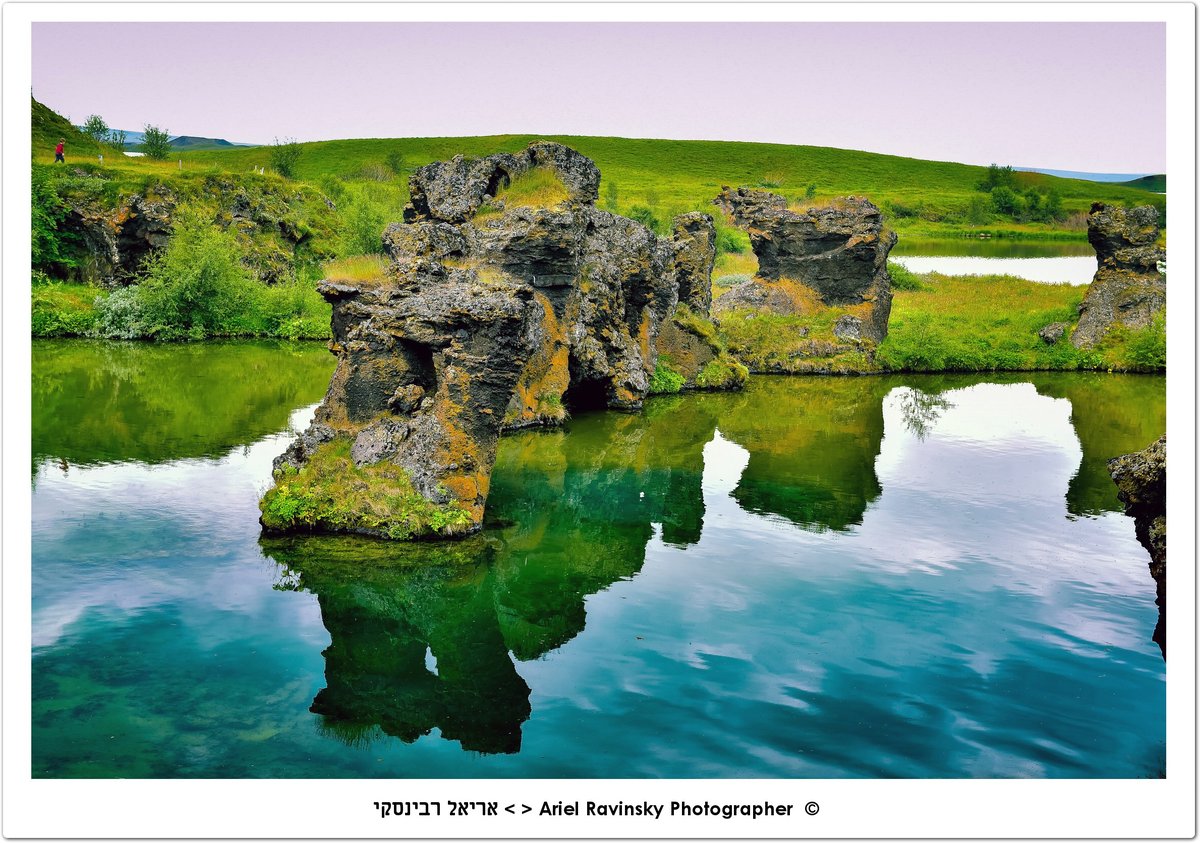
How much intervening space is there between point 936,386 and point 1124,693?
30.9 metres

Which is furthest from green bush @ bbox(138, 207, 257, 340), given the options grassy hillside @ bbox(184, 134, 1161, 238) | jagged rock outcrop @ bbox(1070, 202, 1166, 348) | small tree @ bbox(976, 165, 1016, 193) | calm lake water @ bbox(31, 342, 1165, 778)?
small tree @ bbox(976, 165, 1016, 193)

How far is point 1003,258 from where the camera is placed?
9206 cm

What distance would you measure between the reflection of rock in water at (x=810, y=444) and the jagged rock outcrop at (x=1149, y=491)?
29.8 ft

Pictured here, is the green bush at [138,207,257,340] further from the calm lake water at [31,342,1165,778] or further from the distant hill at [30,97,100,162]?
the distant hill at [30,97,100,162]

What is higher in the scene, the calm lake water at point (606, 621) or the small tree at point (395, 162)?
the small tree at point (395, 162)

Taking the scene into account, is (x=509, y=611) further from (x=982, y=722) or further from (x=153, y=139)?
(x=153, y=139)

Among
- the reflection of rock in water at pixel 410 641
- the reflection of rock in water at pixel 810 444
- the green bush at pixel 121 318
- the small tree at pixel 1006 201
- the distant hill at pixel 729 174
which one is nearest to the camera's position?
the reflection of rock in water at pixel 410 641

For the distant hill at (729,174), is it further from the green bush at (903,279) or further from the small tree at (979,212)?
the green bush at (903,279)

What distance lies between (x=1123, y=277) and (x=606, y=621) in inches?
1770

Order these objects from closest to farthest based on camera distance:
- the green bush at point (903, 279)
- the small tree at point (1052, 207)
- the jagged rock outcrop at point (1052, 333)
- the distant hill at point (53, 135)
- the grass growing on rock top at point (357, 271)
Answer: the grass growing on rock top at point (357, 271) < the jagged rock outcrop at point (1052, 333) < the green bush at point (903, 279) < the distant hill at point (53, 135) < the small tree at point (1052, 207)

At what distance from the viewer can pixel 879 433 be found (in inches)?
1296

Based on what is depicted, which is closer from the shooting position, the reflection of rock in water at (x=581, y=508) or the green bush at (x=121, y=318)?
the reflection of rock in water at (x=581, y=508)

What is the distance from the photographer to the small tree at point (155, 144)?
3100 inches

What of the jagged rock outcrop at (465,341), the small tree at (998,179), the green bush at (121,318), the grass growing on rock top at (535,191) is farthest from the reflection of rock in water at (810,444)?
the small tree at (998,179)
